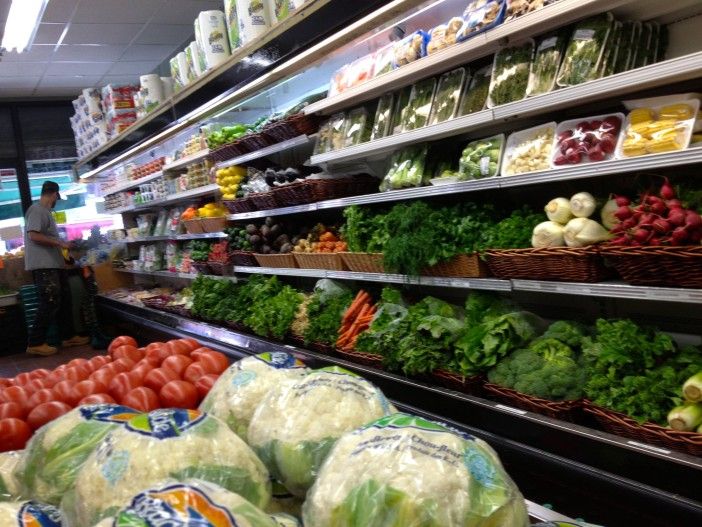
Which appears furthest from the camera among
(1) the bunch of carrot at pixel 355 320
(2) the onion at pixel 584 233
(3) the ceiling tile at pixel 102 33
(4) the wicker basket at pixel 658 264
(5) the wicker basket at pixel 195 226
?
(3) the ceiling tile at pixel 102 33

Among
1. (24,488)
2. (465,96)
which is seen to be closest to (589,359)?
(465,96)

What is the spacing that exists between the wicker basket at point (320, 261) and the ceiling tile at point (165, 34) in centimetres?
465

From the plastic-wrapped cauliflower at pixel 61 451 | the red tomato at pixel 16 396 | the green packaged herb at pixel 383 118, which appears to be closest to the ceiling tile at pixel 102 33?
the green packaged herb at pixel 383 118

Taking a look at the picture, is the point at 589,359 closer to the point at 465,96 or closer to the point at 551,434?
the point at 551,434

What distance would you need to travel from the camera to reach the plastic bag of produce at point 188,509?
2.63 feet

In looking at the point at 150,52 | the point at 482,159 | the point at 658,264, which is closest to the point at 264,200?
the point at 482,159

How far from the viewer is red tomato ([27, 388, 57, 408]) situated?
7.54ft

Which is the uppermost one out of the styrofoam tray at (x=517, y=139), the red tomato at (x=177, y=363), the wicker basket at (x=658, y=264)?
the styrofoam tray at (x=517, y=139)

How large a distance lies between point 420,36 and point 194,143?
12.5 feet

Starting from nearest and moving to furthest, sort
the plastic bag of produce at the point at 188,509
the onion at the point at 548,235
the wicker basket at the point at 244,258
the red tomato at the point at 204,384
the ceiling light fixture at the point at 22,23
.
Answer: the plastic bag of produce at the point at 188,509
the red tomato at the point at 204,384
the onion at the point at 548,235
the wicker basket at the point at 244,258
the ceiling light fixture at the point at 22,23

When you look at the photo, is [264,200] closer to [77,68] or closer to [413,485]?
[413,485]

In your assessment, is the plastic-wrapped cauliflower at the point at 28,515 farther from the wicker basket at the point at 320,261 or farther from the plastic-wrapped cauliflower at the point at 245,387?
the wicker basket at the point at 320,261

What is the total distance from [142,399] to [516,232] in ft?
5.64

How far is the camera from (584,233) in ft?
8.35
